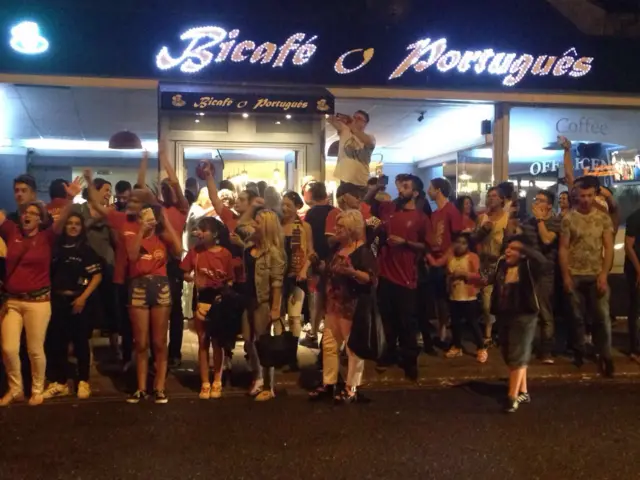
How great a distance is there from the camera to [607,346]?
24.2 feet

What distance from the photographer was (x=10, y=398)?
20.3ft

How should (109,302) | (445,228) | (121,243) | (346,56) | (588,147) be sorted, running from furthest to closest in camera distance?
(588,147)
(346,56)
(445,228)
(109,302)
(121,243)

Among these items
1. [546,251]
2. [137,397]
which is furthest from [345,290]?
[546,251]

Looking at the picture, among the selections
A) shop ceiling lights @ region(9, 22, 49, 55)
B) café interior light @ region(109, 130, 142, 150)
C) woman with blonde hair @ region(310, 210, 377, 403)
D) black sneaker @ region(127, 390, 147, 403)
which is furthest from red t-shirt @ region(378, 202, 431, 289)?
shop ceiling lights @ region(9, 22, 49, 55)

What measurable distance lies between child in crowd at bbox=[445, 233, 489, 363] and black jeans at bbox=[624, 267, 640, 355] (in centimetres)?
174

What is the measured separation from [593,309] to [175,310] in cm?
439

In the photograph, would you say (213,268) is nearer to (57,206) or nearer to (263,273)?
(263,273)

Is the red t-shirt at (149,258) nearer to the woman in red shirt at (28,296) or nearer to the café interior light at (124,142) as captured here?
the woman in red shirt at (28,296)

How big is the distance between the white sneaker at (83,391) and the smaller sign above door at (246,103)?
160 inches

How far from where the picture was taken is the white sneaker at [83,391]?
6402 mm

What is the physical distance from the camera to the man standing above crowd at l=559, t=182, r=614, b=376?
725 cm

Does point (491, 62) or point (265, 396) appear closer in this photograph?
point (265, 396)

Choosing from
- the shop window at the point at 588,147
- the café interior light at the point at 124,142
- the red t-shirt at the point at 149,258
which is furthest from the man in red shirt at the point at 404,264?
the café interior light at the point at 124,142

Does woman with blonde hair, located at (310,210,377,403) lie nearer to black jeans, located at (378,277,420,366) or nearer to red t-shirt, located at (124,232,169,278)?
black jeans, located at (378,277,420,366)
